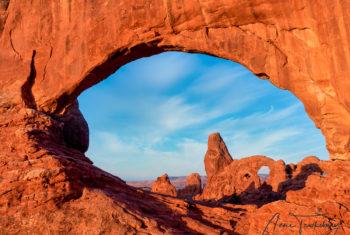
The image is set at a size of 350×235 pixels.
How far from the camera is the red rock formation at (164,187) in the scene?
126 feet

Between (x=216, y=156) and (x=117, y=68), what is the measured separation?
33.0 m

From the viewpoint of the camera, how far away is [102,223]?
10.5m

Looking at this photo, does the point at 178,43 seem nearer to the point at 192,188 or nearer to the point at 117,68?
the point at 117,68

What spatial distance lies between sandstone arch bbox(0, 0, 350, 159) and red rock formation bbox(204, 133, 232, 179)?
108 ft

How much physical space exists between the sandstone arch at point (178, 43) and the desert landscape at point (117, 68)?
0.04 metres

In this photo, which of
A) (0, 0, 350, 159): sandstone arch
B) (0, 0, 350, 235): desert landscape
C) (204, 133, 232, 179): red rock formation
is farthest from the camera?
(204, 133, 232, 179): red rock formation

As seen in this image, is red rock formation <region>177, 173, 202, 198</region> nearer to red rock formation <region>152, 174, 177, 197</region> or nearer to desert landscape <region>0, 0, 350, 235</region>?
red rock formation <region>152, 174, 177, 197</region>

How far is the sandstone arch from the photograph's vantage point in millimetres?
11812

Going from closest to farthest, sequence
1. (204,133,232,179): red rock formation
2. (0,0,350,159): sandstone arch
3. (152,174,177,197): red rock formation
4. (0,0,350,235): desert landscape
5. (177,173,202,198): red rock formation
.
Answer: (0,0,350,235): desert landscape < (0,0,350,159): sandstone arch < (152,174,177,197): red rock formation < (177,173,202,198): red rock formation < (204,133,232,179): red rock formation

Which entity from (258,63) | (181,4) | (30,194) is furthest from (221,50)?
(30,194)

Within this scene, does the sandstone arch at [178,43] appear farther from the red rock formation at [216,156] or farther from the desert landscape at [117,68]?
the red rock formation at [216,156]

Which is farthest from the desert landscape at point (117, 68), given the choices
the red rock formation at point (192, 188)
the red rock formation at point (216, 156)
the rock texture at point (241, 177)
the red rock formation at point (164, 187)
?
the red rock formation at point (216, 156)

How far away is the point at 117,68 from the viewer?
55.1ft

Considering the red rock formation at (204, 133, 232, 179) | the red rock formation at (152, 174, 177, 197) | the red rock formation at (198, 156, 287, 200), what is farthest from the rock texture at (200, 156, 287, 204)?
the red rock formation at (152, 174, 177, 197)
